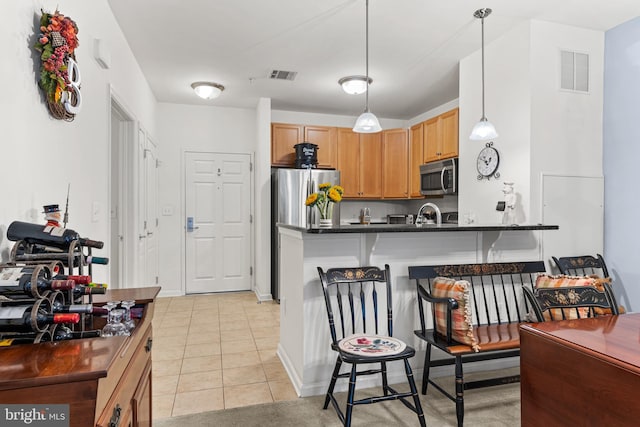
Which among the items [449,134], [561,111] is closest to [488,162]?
[561,111]

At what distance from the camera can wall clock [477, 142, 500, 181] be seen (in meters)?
3.40

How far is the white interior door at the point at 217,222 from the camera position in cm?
548

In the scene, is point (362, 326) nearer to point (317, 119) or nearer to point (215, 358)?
point (215, 358)

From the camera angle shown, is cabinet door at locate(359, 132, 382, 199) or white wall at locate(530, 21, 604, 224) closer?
white wall at locate(530, 21, 604, 224)

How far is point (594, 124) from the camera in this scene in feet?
10.7

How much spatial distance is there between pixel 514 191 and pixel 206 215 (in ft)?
13.3

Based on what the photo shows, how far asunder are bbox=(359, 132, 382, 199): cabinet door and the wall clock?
220cm

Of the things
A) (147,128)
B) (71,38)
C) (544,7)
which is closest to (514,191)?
(544,7)

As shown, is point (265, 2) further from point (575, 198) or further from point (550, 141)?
point (575, 198)

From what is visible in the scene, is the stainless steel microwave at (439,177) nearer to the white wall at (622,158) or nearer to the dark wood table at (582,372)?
the white wall at (622,158)

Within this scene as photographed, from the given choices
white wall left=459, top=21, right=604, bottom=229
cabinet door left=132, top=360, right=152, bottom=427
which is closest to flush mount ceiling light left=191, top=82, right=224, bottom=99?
white wall left=459, top=21, right=604, bottom=229

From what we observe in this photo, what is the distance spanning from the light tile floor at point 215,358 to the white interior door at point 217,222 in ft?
2.53

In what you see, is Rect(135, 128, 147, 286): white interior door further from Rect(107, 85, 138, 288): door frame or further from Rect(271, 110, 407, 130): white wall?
Rect(271, 110, 407, 130): white wall

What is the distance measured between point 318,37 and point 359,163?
8.29ft
